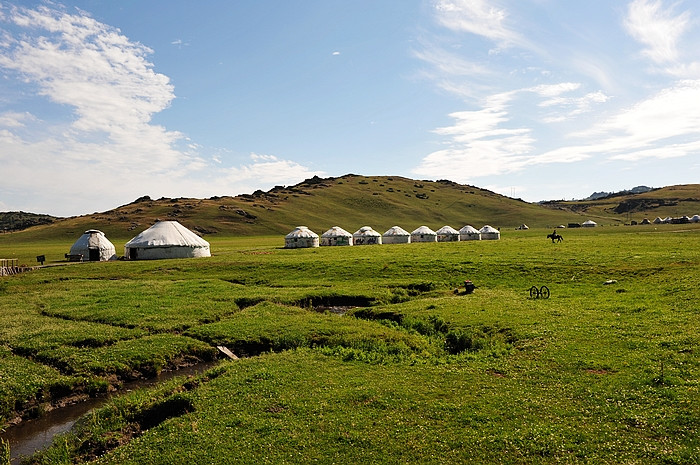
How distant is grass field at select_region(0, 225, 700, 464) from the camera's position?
1104 centimetres

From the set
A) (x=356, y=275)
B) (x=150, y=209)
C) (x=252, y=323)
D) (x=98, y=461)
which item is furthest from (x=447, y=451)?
(x=150, y=209)

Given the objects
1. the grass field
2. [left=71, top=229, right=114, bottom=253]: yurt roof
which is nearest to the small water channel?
the grass field

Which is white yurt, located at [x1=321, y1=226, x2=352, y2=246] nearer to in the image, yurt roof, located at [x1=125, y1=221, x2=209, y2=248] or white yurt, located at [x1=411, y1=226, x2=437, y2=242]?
white yurt, located at [x1=411, y1=226, x2=437, y2=242]

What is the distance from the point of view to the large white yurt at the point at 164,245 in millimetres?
61625

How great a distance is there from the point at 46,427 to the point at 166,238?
167 feet

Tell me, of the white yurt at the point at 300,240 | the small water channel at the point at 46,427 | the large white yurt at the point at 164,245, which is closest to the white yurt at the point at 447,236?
the white yurt at the point at 300,240

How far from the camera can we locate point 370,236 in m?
94.4

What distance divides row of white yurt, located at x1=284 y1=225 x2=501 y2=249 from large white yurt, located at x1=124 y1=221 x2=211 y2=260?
2154 centimetres

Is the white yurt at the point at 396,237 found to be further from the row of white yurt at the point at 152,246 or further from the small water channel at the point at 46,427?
the small water channel at the point at 46,427

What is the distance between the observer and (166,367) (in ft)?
65.5

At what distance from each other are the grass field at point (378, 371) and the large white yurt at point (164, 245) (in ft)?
88.3

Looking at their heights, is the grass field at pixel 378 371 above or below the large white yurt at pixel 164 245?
below

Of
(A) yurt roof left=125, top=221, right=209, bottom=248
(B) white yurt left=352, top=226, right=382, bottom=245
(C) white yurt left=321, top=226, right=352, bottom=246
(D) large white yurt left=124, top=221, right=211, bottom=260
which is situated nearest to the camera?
(D) large white yurt left=124, top=221, right=211, bottom=260

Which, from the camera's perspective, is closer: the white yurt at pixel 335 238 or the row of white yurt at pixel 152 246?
the row of white yurt at pixel 152 246
